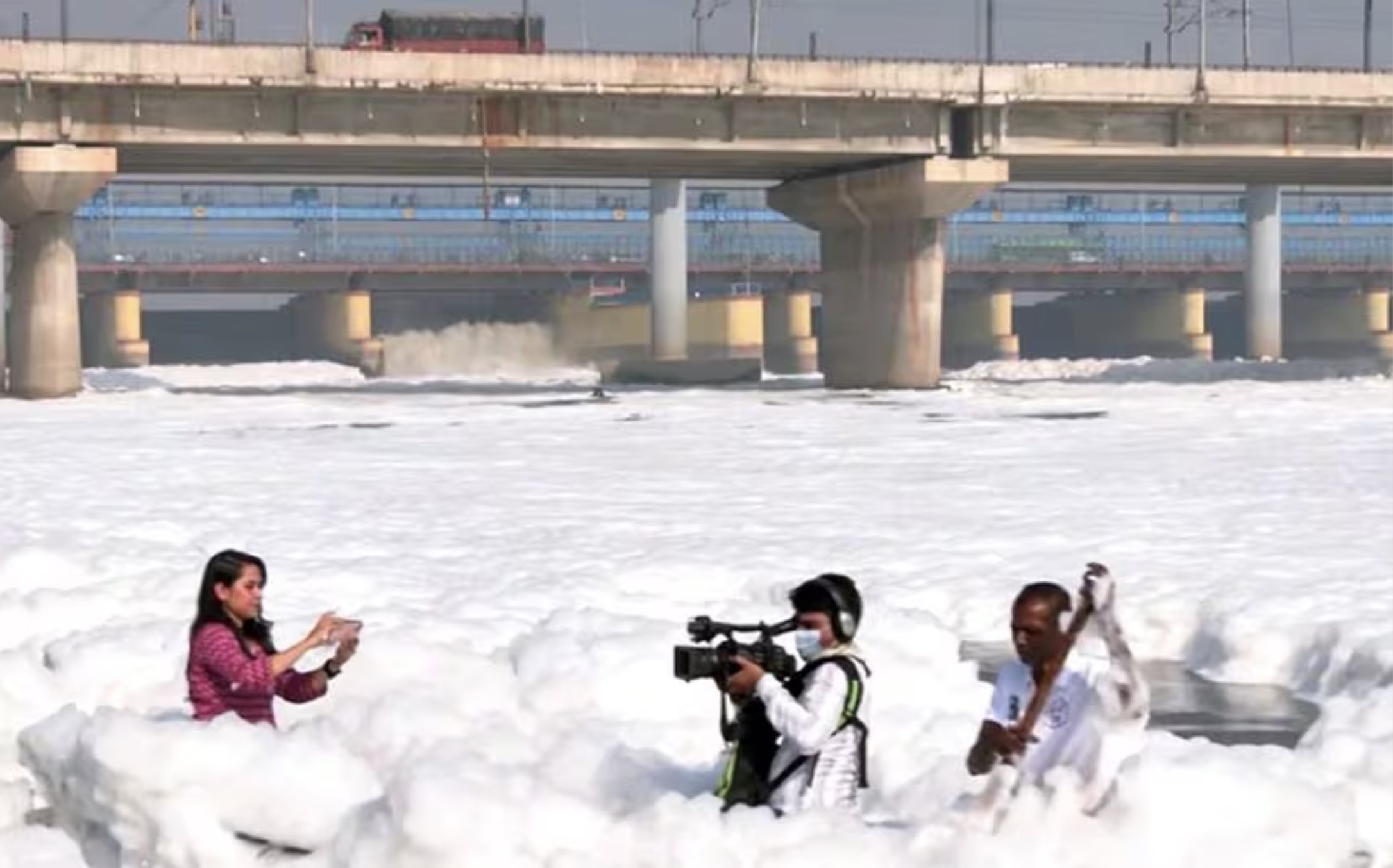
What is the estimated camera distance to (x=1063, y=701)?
8.41 meters

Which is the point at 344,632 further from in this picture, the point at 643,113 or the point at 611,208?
the point at 611,208

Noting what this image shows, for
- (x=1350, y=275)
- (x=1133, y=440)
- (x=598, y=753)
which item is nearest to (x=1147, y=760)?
(x=598, y=753)

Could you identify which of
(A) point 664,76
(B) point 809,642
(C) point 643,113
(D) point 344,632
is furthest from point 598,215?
(B) point 809,642

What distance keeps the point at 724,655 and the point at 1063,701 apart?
52.9 inches

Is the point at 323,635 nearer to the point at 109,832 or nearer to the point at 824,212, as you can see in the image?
the point at 109,832

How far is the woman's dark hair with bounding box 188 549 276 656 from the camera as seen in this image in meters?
10.1

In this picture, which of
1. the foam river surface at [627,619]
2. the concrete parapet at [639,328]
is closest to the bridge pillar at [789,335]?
the concrete parapet at [639,328]

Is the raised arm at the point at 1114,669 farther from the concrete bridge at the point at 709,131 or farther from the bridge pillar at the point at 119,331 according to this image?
the bridge pillar at the point at 119,331

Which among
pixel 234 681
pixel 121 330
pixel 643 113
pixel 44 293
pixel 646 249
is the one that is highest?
pixel 643 113

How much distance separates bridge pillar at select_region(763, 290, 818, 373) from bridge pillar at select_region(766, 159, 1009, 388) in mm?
63752

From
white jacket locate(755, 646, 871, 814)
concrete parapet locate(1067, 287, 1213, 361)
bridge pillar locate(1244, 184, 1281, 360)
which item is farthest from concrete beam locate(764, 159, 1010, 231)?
concrete parapet locate(1067, 287, 1213, 361)

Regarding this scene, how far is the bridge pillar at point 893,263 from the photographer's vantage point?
54.3 m

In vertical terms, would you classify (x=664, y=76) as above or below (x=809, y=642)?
above

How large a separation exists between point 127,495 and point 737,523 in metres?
7.53
